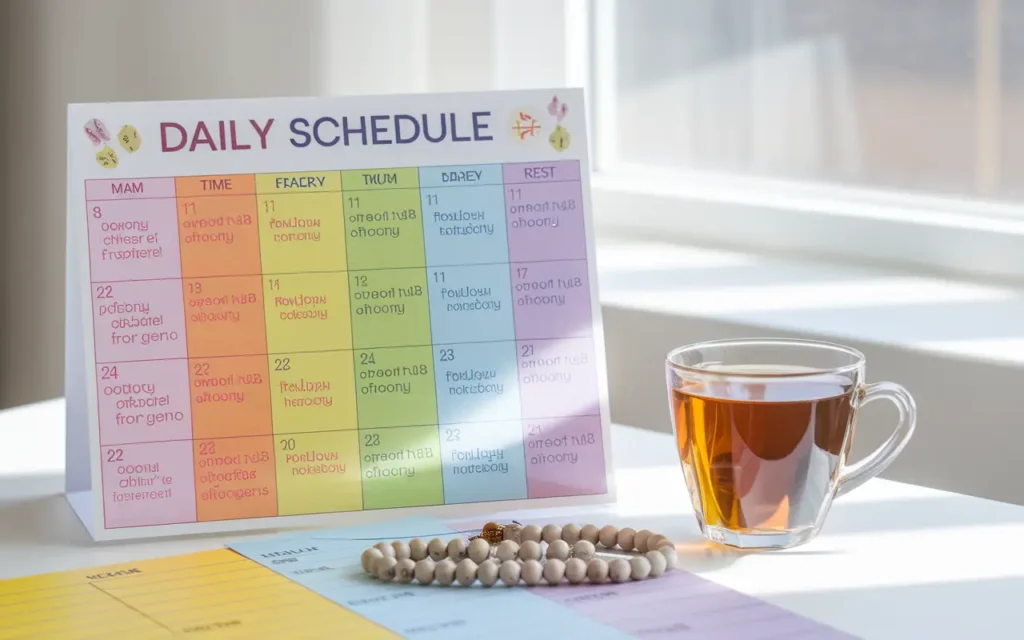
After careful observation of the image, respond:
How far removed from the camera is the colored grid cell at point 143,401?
84 cm

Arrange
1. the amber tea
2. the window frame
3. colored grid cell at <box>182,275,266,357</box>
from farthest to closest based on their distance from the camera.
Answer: the window frame
colored grid cell at <box>182,275,266,357</box>
the amber tea

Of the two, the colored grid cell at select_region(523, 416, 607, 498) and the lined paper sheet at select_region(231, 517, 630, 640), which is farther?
the colored grid cell at select_region(523, 416, 607, 498)

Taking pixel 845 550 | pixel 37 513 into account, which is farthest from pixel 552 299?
pixel 37 513

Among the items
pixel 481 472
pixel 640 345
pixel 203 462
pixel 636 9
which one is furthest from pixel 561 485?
pixel 636 9

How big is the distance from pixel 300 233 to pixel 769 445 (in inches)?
13.6

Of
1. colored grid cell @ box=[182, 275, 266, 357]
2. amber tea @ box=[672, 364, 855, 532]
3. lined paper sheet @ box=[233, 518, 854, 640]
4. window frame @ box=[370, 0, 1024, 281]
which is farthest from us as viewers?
window frame @ box=[370, 0, 1024, 281]

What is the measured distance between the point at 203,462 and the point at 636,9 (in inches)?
42.6

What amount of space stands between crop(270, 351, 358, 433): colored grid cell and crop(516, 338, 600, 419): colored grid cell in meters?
0.12

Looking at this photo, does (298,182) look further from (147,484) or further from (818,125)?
(818,125)

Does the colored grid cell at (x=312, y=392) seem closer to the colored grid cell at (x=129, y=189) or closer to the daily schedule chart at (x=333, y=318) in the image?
the daily schedule chart at (x=333, y=318)

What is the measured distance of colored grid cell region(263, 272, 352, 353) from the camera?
0.87m

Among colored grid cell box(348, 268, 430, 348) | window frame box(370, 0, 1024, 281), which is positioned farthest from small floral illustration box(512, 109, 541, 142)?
window frame box(370, 0, 1024, 281)

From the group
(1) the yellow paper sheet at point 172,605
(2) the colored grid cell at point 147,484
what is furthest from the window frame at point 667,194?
(1) the yellow paper sheet at point 172,605

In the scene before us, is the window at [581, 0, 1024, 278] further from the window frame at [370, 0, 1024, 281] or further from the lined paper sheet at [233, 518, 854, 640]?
the lined paper sheet at [233, 518, 854, 640]
